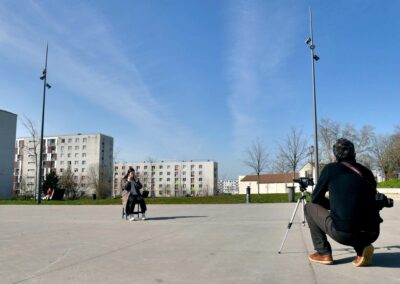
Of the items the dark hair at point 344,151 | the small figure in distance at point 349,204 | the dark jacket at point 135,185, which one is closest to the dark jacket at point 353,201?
the small figure in distance at point 349,204

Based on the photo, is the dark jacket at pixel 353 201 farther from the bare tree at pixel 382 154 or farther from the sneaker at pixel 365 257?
the bare tree at pixel 382 154

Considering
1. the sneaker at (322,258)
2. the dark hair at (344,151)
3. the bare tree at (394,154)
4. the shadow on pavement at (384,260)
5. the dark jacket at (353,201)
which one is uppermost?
the bare tree at (394,154)

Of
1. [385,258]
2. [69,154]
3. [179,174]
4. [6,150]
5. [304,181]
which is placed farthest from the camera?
[179,174]

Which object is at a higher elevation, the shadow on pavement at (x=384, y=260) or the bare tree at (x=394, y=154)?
the bare tree at (x=394, y=154)

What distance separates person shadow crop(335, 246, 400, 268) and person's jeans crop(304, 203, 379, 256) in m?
0.39

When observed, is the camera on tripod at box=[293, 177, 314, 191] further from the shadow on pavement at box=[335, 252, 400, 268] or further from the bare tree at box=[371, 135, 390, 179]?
the bare tree at box=[371, 135, 390, 179]

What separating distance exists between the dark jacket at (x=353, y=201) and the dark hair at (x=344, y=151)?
196 mm

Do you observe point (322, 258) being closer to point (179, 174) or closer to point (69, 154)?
point (69, 154)

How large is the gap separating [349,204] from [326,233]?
2.06 feet

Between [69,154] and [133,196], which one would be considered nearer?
[133,196]

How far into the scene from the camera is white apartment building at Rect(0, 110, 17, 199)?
69.1 metres

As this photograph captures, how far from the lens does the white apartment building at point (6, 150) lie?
6912cm

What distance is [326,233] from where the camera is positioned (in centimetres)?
466

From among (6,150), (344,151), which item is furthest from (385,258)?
(6,150)
